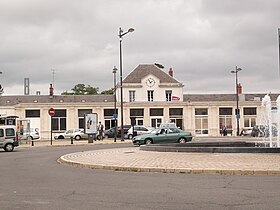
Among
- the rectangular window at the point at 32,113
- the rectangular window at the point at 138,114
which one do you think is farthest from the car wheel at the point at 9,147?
the rectangular window at the point at 138,114

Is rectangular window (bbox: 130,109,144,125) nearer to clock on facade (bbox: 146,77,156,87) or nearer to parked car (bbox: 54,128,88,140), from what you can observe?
clock on facade (bbox: 146,77,156,87)

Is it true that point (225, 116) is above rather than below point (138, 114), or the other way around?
below

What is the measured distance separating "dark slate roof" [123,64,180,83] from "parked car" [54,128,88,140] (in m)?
14.5

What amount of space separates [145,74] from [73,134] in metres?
17.6

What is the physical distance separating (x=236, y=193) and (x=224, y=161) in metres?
7.31

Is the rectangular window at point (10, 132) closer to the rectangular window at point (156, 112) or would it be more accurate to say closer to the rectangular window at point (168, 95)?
the rectangular window at point (156, 112)

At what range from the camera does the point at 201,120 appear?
6191cm

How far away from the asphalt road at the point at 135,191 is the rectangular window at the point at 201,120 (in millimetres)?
46191

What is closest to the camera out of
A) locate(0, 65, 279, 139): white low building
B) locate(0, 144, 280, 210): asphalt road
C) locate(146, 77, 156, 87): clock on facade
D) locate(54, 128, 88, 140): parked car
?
locate(0, 144, 280, 210): asphalt road

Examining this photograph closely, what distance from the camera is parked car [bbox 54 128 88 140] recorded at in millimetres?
55500

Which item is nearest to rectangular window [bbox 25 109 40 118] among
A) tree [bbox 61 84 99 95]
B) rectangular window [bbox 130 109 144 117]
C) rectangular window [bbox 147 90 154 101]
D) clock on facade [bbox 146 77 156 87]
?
rectangular window [bbox 130 109 144 117]

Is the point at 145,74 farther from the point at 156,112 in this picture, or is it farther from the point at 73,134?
the point at 73,134

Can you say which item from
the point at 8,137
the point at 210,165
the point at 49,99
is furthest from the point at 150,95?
the point at 210,165

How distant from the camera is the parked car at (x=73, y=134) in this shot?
182 feet
